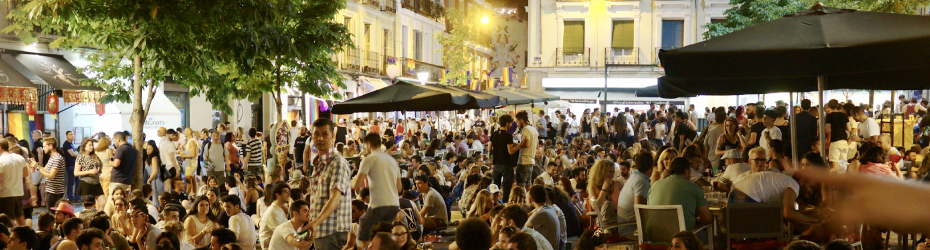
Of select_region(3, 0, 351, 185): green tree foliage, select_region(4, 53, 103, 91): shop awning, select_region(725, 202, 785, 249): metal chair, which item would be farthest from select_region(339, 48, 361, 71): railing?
select_region(725, 202, 785, 249): metal chair

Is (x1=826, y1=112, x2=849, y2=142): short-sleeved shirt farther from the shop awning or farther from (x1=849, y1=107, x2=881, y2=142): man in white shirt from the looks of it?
the shop awning

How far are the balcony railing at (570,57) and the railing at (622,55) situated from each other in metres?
1.02

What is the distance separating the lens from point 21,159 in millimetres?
10969

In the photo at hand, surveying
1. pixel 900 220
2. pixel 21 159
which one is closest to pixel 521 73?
pixel 21 159

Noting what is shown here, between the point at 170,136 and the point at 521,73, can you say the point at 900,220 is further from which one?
the point at 521,73

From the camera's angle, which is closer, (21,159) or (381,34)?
(21,159)

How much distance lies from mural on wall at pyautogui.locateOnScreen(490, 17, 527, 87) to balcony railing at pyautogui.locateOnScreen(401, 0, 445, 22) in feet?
35.1

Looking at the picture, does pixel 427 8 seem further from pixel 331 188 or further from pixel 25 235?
pixel 331 188

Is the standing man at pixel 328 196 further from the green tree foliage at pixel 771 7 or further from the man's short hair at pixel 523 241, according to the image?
the green tree foliage at pixel 771 7

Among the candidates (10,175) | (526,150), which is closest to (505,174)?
(526,150)

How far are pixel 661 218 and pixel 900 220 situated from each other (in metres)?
5.22

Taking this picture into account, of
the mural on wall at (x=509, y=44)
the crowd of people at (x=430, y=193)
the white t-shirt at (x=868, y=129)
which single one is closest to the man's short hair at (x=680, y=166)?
the crowd of people at (x=430, y=193)

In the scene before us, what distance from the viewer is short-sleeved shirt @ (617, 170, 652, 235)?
7.81m

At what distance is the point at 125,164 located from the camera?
12.2m
